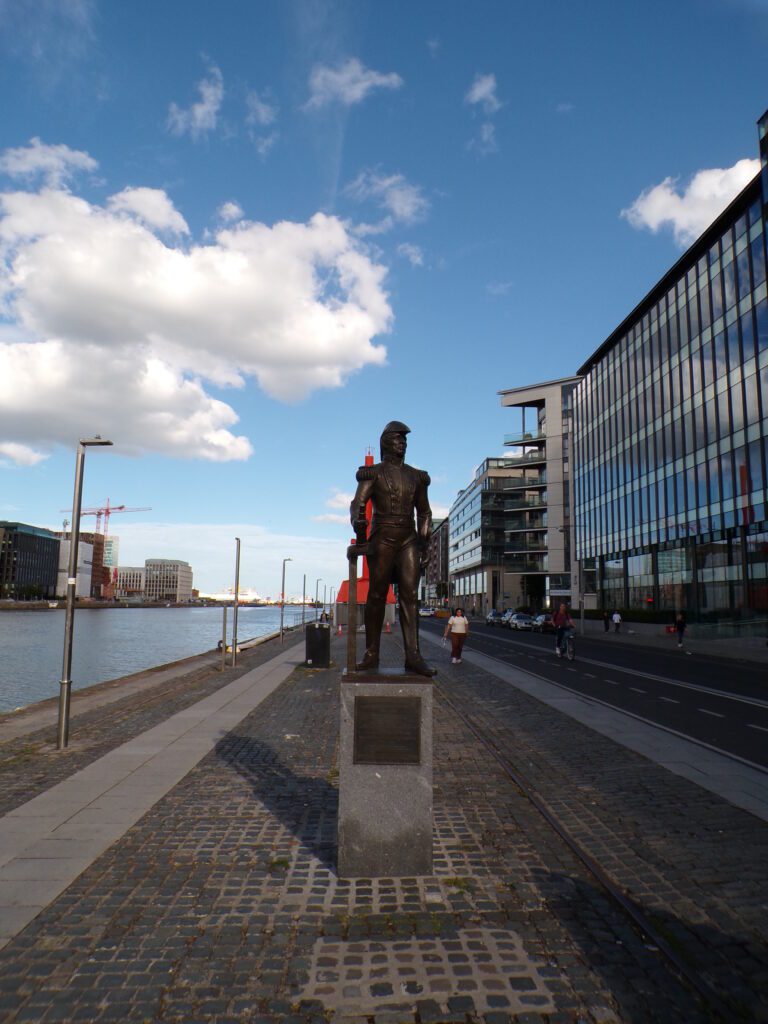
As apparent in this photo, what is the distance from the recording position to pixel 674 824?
649 cm

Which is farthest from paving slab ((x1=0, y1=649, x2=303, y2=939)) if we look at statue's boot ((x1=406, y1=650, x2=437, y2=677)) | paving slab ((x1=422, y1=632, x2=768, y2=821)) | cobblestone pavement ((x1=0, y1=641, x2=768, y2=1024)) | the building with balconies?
the building with balconies

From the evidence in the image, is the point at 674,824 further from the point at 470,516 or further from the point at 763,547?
the point at 470,516

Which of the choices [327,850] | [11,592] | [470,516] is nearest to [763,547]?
[327,850]

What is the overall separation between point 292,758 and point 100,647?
4926 centimetres

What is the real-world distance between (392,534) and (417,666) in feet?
3.86

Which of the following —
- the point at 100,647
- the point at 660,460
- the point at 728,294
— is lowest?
the point at 100,647

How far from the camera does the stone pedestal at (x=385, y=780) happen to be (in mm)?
5281

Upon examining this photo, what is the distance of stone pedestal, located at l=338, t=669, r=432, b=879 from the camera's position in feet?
17.3

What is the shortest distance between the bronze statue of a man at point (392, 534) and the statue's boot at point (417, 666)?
0.04ft

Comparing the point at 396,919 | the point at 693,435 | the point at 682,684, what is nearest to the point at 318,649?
the point at 682,684

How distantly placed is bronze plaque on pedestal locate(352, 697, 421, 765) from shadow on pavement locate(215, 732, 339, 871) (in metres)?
0.94

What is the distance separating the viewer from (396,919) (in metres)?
4.50

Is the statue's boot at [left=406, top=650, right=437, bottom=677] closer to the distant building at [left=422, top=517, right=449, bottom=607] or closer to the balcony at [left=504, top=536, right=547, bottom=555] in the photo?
the balcony at [left=504, top=536, right=547, bottom=555]

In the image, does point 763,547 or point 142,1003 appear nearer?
point 142,1003
